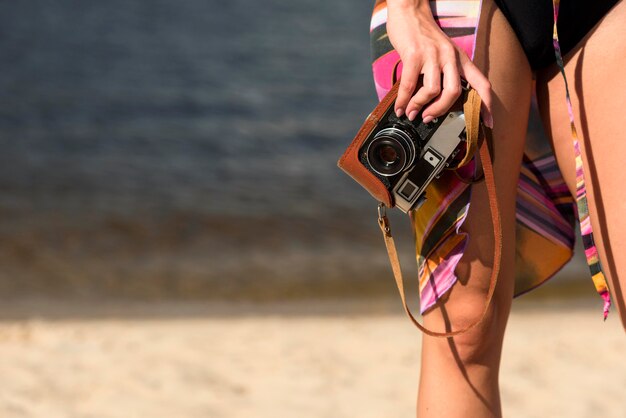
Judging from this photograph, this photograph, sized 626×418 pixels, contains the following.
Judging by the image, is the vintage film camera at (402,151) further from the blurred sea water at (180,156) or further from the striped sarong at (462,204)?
the blurred sea water at (180,156)

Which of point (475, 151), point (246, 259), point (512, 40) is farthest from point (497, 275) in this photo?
point (246, 259)

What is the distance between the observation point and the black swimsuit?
1397mm

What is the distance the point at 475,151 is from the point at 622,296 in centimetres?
33

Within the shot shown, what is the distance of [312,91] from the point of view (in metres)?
9.55

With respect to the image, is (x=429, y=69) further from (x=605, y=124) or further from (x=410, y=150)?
(x=605, y=124)

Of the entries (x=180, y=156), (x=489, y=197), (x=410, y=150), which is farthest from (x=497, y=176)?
(x=180, y=156)

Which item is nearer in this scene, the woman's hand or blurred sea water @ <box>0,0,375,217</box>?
the woman's hand

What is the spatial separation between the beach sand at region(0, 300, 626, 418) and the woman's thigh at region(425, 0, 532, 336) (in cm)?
152

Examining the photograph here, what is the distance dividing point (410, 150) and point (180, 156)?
572cm

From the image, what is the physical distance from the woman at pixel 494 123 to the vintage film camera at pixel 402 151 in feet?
0.07

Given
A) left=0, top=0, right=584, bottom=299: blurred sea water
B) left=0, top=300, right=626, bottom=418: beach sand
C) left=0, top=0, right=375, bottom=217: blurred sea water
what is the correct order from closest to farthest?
left=0, top=300, right=626, bottom=418: beach sand < left=0, top=0, right=584, bottom=299: blurred sea water < left=0, top=0, right=375, bottom=217: blurred sea water

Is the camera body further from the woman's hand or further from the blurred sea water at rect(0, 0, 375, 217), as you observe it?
the blurred sea water at rect(0, 0, 375, 217)

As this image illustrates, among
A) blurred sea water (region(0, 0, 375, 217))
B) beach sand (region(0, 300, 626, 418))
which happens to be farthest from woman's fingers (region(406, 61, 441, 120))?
blurred sea water (region(0, 0, 375, 217))

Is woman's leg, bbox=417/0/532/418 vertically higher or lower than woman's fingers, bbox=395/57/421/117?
lower
